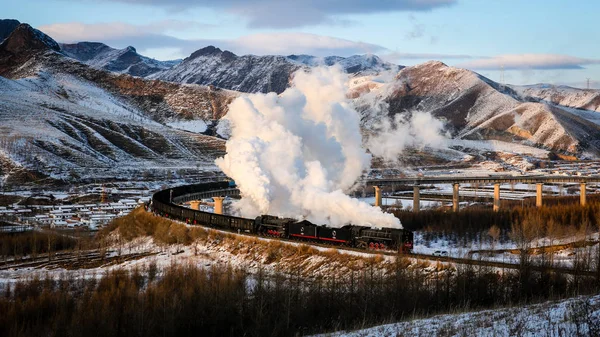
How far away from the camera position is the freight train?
5592cm

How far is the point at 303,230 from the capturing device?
6469 cm

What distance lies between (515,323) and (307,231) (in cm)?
3760

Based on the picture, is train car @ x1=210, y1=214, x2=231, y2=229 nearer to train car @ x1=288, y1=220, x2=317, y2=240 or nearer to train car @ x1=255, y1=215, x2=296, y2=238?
train car @ x1=255, y1=215, x2=296, y2=238

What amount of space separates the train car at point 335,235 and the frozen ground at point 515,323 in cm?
2680

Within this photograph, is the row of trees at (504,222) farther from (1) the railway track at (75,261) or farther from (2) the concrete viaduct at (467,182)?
(1) the railway track at (75,261)

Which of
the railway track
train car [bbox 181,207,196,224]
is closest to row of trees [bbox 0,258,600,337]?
the railway track

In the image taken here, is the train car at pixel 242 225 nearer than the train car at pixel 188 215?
Yes

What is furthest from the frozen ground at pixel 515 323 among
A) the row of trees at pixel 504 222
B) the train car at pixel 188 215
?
the train car at pixel 188 215

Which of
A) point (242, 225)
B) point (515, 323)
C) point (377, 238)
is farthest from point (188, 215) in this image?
point (515, 323)

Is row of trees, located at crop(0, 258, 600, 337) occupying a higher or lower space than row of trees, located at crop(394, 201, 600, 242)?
higher

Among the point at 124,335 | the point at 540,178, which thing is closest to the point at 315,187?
the point at 124,335

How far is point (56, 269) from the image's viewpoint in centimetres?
6700

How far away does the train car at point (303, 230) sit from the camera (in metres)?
63.7

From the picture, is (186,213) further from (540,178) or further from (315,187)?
(540,178)
